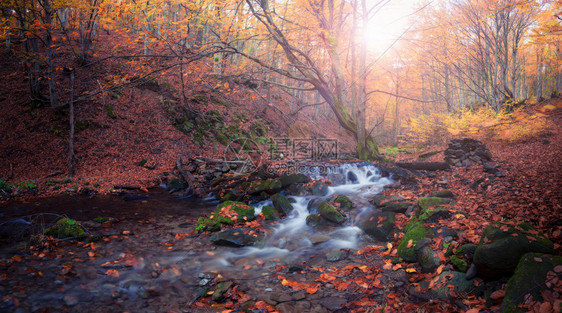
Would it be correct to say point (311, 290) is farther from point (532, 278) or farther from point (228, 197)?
point (228, 197)

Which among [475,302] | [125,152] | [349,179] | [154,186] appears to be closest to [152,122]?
[125,152]

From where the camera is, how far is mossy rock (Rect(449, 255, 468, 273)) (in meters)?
3.54

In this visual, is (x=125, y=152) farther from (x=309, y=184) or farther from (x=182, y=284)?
(x=182, y=284)

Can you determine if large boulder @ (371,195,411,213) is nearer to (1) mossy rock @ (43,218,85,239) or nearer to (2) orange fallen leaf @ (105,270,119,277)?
(2) orange fallen leaf @ (105,270,119,277)

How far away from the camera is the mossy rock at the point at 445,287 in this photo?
10.7 feet

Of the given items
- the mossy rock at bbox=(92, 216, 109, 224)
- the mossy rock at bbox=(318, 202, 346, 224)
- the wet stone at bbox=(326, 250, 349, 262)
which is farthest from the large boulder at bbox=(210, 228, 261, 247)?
the mossy rock at bbox=(92, 216, 109, 224)

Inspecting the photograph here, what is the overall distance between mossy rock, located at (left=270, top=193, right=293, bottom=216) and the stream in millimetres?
287

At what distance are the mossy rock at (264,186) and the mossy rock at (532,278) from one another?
7589 mm

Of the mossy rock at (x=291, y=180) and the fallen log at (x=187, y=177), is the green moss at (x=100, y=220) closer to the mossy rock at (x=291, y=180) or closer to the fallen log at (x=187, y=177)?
the fallen log at (x=187, y=177)

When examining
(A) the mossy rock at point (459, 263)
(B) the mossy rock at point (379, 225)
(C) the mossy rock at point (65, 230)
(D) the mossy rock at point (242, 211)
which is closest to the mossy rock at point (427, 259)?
(A) the mossy rock at point (459, 263)

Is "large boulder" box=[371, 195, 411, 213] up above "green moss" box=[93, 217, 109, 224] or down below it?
above

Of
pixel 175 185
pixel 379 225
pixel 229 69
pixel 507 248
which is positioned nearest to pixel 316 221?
pixel 379 225

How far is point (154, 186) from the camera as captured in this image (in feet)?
35.2

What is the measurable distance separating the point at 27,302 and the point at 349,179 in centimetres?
1078
